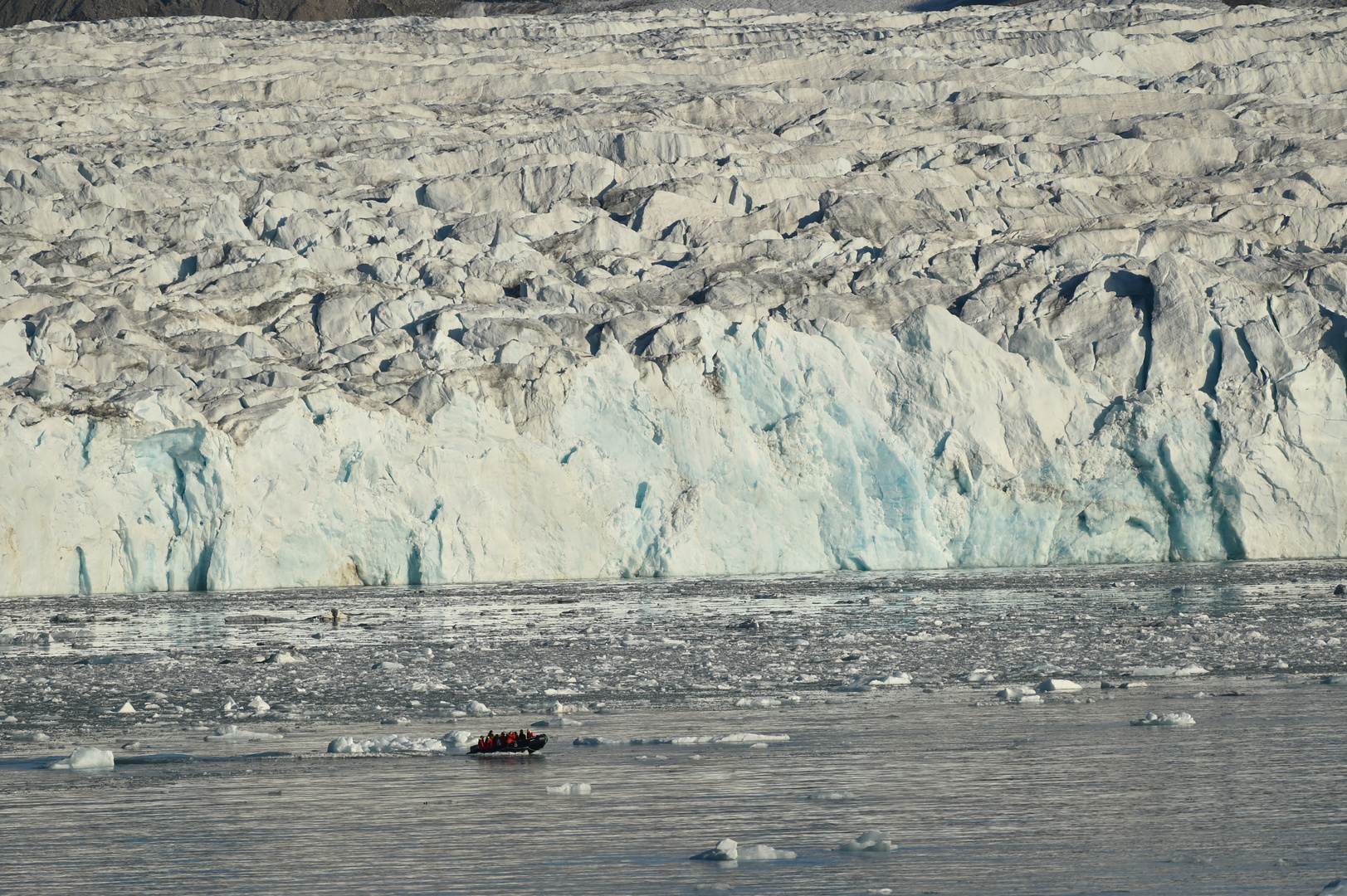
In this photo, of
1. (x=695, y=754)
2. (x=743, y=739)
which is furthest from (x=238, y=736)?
(x=743, y=739)

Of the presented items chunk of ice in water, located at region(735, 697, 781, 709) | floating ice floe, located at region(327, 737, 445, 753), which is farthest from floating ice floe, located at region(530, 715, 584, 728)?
chunk of ice in water, located at region(735, 697, 781, 709)

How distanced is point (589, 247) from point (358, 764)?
30.0 m

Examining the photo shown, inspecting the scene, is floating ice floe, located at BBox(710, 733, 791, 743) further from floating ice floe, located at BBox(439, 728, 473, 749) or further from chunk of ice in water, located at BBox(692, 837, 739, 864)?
chunk of ice in water, located at BBox(692, 837, 739, 864)

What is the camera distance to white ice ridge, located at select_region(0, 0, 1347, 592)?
80.6 feet

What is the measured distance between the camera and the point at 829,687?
12.4 meters

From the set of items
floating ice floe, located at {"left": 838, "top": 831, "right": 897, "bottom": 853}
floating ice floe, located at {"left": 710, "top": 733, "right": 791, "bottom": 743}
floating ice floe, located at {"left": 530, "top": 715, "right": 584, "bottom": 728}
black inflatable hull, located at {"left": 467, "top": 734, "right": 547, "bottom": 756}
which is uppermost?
floating ice floe, located at {"left": 838, "top": 831, "right": 897, "bottom": 853}

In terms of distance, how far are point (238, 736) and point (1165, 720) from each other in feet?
18.0

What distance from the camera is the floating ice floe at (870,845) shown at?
6711 mm

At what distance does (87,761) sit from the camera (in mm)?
9234

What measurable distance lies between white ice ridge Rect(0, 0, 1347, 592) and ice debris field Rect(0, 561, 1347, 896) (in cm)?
622

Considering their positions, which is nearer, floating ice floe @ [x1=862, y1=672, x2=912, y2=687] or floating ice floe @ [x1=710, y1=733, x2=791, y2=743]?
floating ice floe @ [x1=710, y1=733, x2=791, y2=743]

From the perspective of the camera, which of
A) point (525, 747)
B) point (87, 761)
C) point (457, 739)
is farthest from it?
point (457, 739)

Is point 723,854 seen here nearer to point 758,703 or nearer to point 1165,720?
point 1165,720

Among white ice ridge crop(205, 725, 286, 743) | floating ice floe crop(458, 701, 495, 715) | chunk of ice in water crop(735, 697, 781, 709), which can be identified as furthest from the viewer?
chunk of ice in water crop(735, 697, 781, 709)
